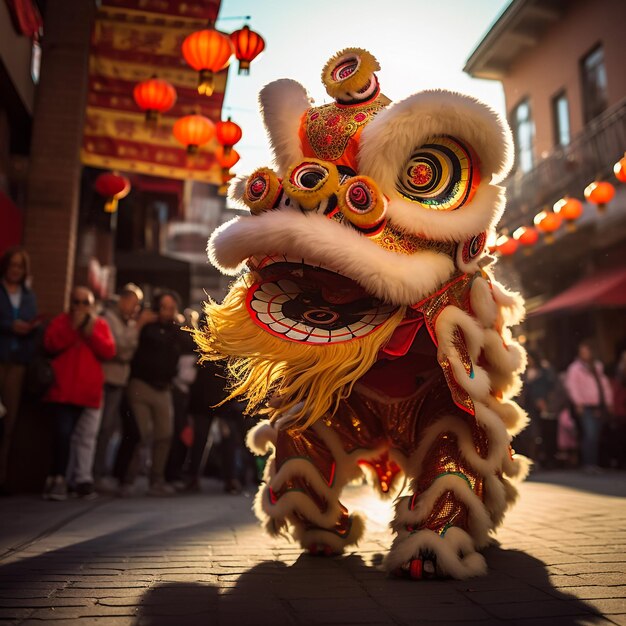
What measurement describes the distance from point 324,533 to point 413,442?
0.54 metres

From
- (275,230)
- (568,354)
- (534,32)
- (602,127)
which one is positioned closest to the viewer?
(275,230)

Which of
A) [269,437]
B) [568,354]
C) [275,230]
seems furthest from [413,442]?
[568,354]

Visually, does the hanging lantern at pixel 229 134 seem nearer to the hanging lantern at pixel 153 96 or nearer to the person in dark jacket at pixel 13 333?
the hanging lantern at pixel 153 96

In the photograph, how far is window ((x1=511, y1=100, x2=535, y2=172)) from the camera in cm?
1961

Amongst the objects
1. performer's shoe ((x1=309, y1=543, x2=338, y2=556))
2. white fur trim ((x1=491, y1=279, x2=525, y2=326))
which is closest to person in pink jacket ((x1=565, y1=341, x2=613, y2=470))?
white fur trim ((x1=491, y1=279, x2=525, y2=326))

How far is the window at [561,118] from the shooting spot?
18.2 metres

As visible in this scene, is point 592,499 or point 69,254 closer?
point 592,499

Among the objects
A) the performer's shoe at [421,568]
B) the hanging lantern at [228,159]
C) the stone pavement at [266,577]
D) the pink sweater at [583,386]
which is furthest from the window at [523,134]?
the performer's shoe at [421,568]

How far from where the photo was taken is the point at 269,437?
3750 millimetres

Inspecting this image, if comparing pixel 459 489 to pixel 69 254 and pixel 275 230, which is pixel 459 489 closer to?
pixel 275 230

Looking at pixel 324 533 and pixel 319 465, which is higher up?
pixel 319 465

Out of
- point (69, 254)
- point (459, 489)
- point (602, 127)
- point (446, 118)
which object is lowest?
point (459, 489)

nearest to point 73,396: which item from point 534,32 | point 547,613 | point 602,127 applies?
point 547,613

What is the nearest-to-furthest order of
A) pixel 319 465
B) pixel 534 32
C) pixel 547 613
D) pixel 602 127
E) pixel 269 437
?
1. pixel 547 613
2. pixel 319 465
3. pixel 269 437
4. pixel 602 127
5. pixel 534 32
